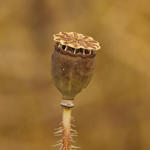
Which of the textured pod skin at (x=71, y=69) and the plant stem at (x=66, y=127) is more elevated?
the textured pod skin at (x=71, y=69)

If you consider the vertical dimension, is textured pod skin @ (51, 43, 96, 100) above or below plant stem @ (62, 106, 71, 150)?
above

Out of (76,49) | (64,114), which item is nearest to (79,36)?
(76,49)

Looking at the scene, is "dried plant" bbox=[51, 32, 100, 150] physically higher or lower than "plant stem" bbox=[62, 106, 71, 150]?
higher

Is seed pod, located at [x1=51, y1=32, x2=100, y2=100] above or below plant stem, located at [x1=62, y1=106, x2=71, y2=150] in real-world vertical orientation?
above

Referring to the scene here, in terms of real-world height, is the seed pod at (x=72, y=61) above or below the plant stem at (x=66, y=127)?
above

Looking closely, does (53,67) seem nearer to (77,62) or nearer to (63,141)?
(77,62)

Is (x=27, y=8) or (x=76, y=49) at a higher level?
(x=27, y=8)

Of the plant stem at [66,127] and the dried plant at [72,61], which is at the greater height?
the dried plant at [72,61]
